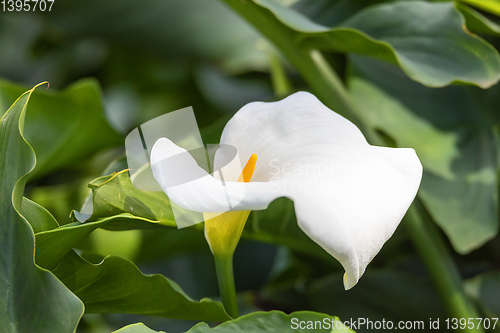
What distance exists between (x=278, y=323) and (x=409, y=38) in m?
0.26

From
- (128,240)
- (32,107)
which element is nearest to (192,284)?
(128,240)

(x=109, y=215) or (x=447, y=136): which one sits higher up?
(x=109, y=215)

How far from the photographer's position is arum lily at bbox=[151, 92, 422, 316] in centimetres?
20

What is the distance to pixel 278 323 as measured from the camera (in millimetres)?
235

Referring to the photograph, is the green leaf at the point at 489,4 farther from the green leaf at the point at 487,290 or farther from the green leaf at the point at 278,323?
the green leaf at the point at 278,323

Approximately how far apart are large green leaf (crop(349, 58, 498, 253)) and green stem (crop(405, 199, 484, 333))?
0.01m

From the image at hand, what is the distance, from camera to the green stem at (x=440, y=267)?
1.17ft

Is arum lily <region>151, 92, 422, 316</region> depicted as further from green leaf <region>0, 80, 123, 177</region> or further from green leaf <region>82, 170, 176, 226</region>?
green leaf <region>0, 80, 123, 177</region>

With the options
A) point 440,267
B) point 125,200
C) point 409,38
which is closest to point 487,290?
point 440,267

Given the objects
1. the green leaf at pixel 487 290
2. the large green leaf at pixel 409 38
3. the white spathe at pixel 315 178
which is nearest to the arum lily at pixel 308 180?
the white spathe at pixel 315 178

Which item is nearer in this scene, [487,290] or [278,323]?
[278,323]

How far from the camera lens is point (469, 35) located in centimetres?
37

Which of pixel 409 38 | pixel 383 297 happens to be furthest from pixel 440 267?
pixel 409 38

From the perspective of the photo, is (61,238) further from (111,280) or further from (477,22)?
(477,22)
